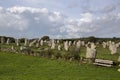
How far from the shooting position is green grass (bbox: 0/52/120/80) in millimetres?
33706

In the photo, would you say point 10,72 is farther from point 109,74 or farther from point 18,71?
point 109,74

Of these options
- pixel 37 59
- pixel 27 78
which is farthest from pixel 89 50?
pixel 27 78

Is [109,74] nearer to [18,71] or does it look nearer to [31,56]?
[18,71]

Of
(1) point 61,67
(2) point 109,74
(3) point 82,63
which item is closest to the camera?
(2) point 109,74

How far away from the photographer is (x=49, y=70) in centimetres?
3941

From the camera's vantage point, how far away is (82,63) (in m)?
45.2

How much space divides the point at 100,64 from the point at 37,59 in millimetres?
10224

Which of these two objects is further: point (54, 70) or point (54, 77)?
point (54, 70)

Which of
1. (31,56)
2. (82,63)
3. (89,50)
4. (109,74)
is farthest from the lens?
(31,56)

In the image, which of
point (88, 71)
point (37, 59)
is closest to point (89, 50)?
point (37, 59)

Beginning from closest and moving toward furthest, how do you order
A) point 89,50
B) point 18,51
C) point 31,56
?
point 89,50 < point 31,56 < point 18,51

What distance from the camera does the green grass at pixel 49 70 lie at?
33706 millimetres

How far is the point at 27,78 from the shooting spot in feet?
107

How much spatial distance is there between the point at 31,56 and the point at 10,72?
54.5 feet
